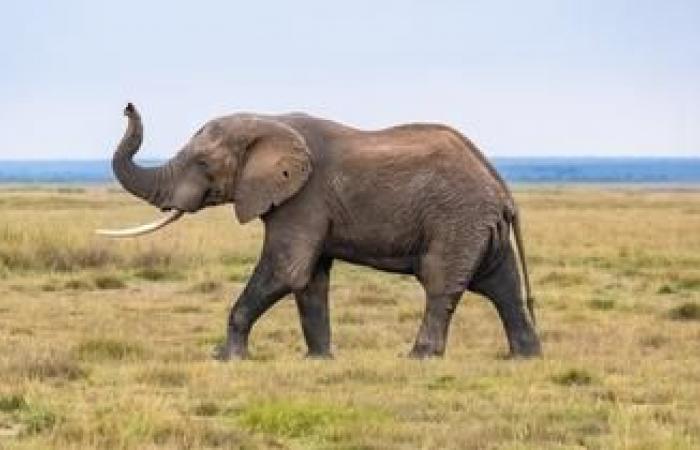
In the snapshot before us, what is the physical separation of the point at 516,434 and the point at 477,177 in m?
4.67

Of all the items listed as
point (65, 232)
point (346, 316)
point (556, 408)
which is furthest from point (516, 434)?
point (65, 232)

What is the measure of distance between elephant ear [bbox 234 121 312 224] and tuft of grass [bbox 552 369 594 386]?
2994mm

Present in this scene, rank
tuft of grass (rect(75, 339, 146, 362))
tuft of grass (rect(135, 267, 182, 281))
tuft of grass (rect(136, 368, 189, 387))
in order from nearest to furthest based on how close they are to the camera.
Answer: tuft of grass (rect(136, 368, 189, 387)) → tuft of grass (rect(75, 339, 146, 362)) → tuft of grass (rect(135, 267, 182, 281))

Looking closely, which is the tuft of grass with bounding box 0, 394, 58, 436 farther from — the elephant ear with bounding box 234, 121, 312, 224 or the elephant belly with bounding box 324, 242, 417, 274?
the elephant belly with bounding box 324, 242, 417, 274

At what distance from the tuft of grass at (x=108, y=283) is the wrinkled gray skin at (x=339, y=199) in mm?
8549

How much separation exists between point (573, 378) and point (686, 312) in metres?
7.04

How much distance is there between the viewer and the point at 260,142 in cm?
1409

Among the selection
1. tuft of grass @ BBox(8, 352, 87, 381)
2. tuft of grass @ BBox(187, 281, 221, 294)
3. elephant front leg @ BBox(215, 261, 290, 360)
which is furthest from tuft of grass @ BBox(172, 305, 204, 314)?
tuft of grass @ BBox(8, 352, 87, 381)

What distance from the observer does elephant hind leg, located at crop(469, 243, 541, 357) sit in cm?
1453

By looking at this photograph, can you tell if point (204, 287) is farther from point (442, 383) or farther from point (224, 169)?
point (442, 383)

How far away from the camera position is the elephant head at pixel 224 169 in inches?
543

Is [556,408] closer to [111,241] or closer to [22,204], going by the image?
[111,241]

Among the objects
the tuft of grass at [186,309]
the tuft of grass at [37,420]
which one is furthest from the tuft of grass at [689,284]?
the tuft of grass at [37,420]

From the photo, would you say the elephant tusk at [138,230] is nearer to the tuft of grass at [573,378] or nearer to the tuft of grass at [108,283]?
the tuft of grass at [573,378]
